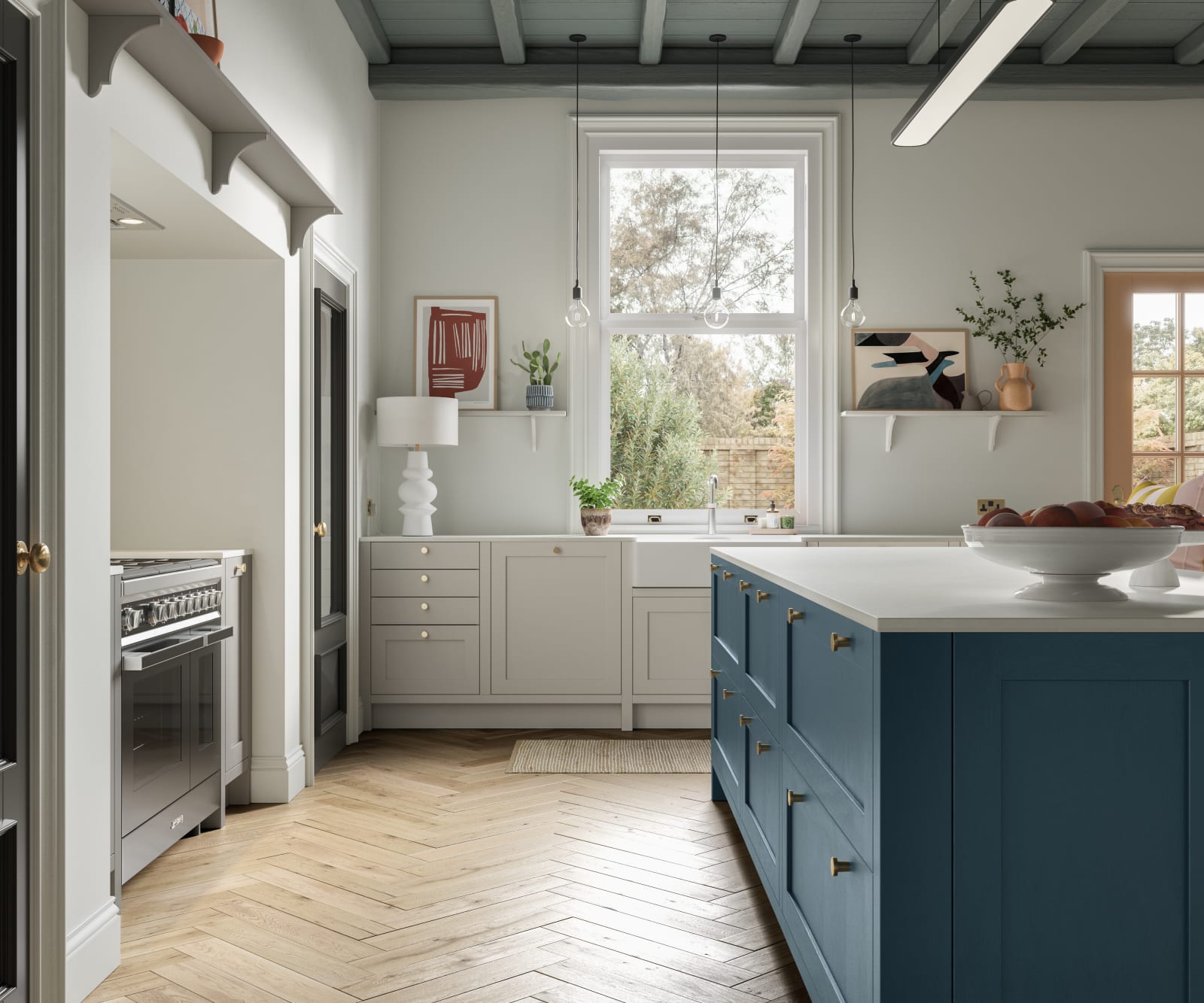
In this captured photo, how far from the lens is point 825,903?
1.58m

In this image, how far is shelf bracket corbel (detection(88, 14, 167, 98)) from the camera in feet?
6.20

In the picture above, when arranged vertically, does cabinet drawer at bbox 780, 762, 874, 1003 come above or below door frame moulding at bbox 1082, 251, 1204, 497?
below

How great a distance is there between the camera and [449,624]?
13.7 feet

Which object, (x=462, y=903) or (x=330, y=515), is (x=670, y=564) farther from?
(x=462, y=903)

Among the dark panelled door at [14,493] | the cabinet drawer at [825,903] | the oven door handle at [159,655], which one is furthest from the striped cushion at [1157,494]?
the dark panelled door at [14,493]

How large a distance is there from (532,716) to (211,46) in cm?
295

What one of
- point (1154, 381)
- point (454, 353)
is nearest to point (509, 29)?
point (454, 353)

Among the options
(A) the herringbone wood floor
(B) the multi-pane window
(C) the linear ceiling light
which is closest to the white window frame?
(B) the multi-pane window

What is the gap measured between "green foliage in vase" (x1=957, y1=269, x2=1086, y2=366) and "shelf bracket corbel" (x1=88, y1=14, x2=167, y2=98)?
151 inches

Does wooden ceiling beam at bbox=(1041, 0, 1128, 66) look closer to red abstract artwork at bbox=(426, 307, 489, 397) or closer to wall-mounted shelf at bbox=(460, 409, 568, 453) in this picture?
wall-mounted shelf at bbox=(460, 409, 568, 453)

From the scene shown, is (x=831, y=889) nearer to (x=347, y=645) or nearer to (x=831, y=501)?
(x=347, y=645)

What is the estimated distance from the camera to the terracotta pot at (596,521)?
4328 millimetres

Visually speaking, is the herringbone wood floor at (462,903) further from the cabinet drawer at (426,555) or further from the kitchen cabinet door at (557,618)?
the cabinet drawer at (426,555)

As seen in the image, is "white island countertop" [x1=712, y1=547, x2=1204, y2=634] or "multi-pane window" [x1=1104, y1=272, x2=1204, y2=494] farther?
"multi-pane window" [x1=1104, y1=272, x2=1204, y2=494]
